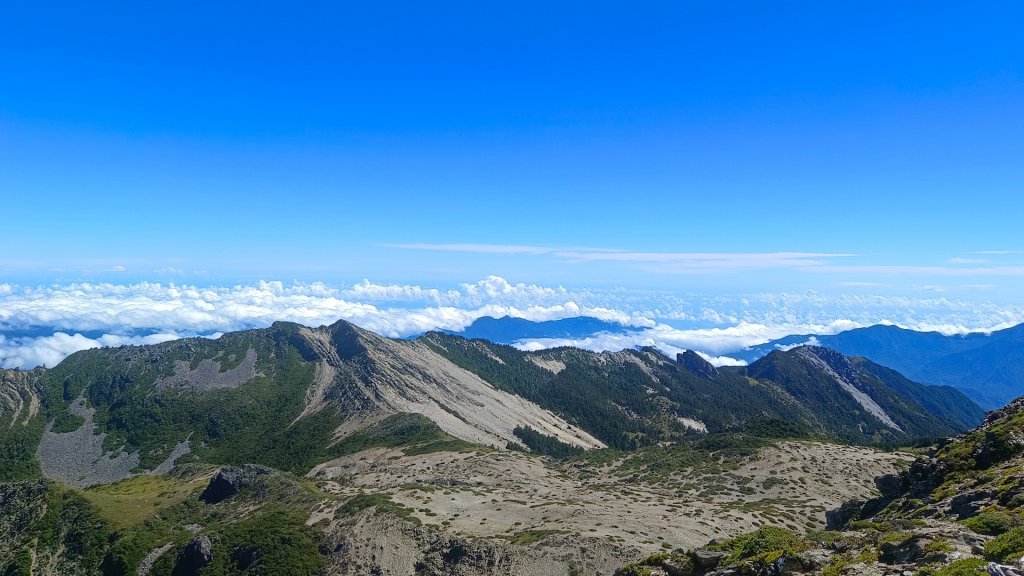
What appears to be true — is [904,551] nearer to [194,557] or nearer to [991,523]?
[991,523]

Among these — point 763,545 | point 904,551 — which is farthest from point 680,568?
point 904,551

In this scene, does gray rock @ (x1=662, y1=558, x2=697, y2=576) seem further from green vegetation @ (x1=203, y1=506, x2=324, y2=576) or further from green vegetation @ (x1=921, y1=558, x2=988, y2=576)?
green vegetation @ (x1=203, y1=506, x2=324, y2=576)

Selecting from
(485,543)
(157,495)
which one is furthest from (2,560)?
(485,543)

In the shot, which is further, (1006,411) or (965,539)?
(1006,411)

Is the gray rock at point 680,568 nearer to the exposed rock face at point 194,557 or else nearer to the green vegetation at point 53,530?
the exposed rock face at point 194,557

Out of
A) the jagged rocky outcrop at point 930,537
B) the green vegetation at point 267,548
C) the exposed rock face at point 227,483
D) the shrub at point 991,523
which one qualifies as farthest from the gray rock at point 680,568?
the exposed rock face at point 227,483

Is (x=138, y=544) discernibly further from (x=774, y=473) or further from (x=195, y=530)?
(x=774, y=473)
